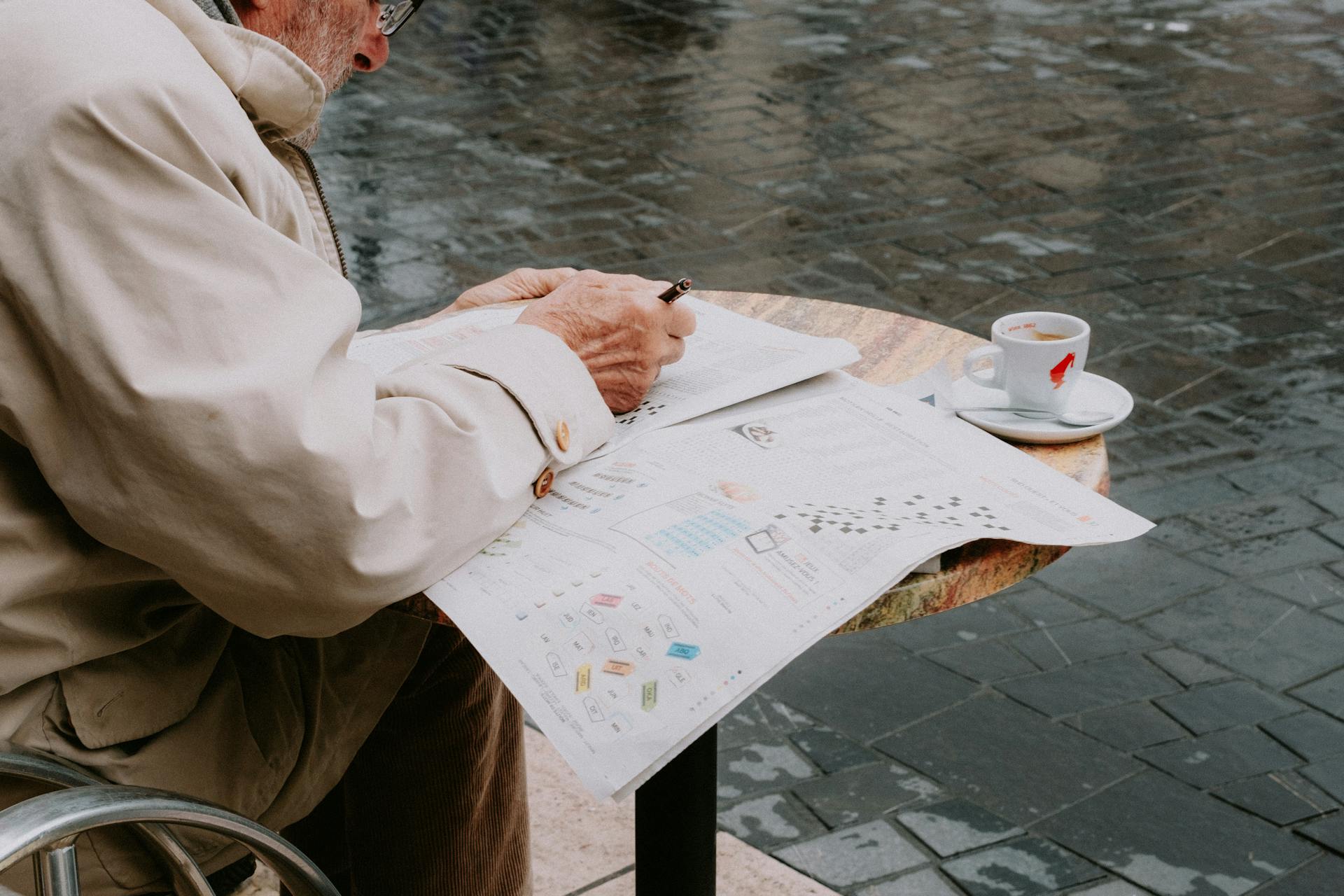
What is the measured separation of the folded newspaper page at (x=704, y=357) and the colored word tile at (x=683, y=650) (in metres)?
0.34

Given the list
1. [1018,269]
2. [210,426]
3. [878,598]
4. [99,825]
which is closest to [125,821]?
[99,825]

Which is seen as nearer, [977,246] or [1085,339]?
[1085,339]

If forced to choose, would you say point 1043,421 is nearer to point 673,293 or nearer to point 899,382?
point 899,382

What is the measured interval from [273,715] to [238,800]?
0.09m

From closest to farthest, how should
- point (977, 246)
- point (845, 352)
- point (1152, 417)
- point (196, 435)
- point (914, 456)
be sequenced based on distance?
point (196, 435)
point (914, 456)
point (845, 352)
point (1152, 417)
point (977, 246)

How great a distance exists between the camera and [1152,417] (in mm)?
4043

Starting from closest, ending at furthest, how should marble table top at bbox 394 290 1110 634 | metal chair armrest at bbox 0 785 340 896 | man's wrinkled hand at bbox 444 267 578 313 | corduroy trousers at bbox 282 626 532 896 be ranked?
1. metal chair armrest at bbox 0 785 340 896
2. marble table top at bbox 394 290 1110 634
3. corduroy trousers at bbox 282 626 532 896
4. man's wrinkled hand at bbox 444 267 578 313

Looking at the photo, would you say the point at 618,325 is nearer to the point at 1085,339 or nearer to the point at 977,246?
the point at 1085,339

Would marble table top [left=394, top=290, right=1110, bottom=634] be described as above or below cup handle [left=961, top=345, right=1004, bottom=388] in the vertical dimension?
below

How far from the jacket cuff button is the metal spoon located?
19.0 inches

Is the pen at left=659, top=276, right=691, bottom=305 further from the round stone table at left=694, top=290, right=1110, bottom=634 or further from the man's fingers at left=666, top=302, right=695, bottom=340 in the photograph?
the round stone table at left=694, top=290, right=1110, bottom=634

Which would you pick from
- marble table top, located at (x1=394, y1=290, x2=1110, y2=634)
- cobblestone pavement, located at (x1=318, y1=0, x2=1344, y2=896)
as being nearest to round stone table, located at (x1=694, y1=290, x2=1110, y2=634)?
marble table top, located at (x1=394, y1=290, x2=1110, y2=634)

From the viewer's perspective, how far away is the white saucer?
155cm

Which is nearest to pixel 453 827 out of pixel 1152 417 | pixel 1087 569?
pixel 1087 569
